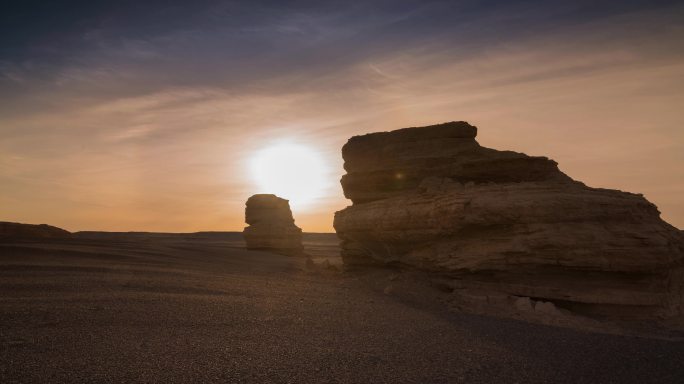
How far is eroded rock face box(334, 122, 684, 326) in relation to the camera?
36.1ft

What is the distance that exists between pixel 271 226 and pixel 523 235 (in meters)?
29.8

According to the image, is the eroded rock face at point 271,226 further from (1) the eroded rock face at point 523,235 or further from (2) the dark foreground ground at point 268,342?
(2) the dark foreground ground at point 268,342

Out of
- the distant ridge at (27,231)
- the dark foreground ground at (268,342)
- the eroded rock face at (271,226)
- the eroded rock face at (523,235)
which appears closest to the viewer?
the dark foreground ground at (268,342)

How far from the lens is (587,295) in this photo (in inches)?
442

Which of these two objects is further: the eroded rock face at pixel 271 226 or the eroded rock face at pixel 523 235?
the eroded rock face at pixel 271 226

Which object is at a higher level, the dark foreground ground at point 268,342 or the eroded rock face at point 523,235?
the eroded rock face at point 523,235

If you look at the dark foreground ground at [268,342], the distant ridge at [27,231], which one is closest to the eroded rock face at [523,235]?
the dark foreground ground at [268,342]

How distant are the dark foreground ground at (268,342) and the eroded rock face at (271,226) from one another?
27.0m

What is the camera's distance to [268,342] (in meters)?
7.42

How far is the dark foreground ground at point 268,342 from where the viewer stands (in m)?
5.89

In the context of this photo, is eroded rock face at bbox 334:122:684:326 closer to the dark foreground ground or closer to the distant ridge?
the dark foreground ground

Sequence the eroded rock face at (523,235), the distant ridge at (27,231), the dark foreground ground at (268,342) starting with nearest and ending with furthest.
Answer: the dark foreground ground at (268,342), the eroded rock face at (523,235), the distant ridge at (27,231)

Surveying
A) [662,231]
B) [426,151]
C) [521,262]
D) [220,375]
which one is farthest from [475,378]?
[426,151]

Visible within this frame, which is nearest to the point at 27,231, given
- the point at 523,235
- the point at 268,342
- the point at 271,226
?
the point at 271,226
